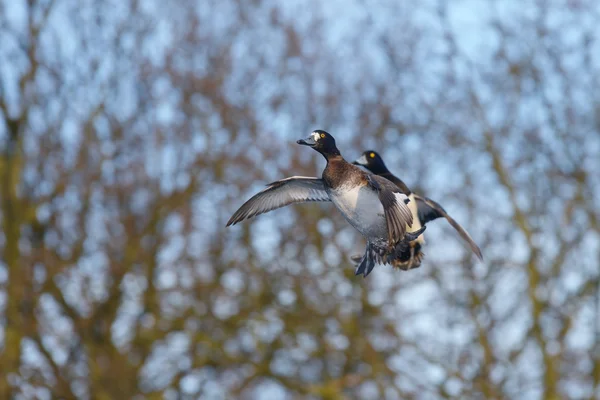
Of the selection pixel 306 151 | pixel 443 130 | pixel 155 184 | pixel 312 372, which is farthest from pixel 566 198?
pixel 155 184

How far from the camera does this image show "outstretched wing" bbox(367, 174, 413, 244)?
4406mm

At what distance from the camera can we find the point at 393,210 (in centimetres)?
449

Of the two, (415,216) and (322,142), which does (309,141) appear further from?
(415,216)

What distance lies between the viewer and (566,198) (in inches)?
609

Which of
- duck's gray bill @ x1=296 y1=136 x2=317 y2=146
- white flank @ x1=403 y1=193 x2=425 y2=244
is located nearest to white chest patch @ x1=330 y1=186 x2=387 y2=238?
duck's gray bill @ x1=296 y1=136 x2=317 y2=146

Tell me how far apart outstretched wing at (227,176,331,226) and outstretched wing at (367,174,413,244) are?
52cm

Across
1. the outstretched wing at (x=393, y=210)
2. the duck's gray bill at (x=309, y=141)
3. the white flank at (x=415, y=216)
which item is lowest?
the outstretched wing at (x=393, y=210)

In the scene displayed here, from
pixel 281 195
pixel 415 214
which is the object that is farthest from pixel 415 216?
pixel 281 195

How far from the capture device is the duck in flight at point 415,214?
5.25 m

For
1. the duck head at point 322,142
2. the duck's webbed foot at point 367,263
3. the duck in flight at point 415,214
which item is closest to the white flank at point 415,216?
the duck in flight at point 415,214

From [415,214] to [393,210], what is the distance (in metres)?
1.39

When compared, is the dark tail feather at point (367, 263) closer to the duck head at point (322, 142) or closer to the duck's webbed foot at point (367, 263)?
the duck's webbed foot at point (367, 263)

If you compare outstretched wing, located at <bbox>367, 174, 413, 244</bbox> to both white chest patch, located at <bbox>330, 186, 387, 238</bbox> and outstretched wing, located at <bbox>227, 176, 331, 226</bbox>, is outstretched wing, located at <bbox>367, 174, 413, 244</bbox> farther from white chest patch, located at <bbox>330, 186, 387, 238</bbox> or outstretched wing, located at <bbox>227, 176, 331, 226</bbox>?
outstretched wing, located at <bbox>227, 176, 331, 226</bbox>

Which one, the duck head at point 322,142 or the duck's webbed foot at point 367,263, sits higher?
the duck head at point 322,142
